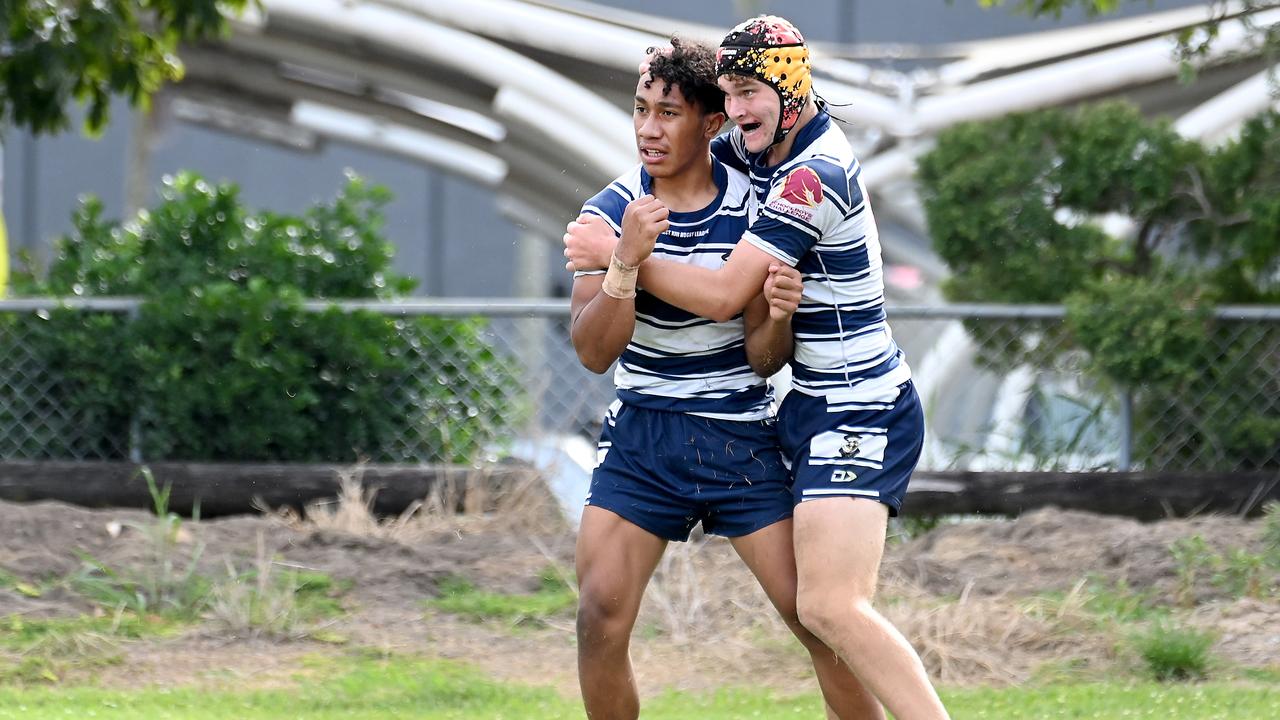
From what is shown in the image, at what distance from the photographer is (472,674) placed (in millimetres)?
6406

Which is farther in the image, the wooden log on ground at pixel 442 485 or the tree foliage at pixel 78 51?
the tree foliage at pixel 78 51

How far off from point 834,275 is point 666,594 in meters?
3.02

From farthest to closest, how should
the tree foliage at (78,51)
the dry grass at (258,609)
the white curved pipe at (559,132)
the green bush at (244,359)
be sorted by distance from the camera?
the white curved pipe at (559,132) → the tree foliage at (78,51) → the green bush at (244,359) → the dry grass at (258,609)

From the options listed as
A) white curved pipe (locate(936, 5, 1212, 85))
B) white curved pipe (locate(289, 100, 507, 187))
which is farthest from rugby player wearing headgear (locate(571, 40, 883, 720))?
white curved pipe (locate(289, 100, 507, 187))

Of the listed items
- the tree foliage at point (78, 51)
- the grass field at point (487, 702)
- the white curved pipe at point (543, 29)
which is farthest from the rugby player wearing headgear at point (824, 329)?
the white curved pipe at point (543, 29)

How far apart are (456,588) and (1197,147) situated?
5.19 meters

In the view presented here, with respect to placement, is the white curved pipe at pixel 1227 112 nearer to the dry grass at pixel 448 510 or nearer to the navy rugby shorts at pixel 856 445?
the dry grass at pixel 448 510

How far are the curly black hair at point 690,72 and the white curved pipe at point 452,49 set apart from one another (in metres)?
9.73

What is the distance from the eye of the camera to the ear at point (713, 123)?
4473mm

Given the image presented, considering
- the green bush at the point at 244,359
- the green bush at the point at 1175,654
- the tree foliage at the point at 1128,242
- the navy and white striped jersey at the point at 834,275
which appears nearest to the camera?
the navy and white striped jersey at the point at 834,275

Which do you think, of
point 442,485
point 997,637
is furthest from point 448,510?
point 997,637

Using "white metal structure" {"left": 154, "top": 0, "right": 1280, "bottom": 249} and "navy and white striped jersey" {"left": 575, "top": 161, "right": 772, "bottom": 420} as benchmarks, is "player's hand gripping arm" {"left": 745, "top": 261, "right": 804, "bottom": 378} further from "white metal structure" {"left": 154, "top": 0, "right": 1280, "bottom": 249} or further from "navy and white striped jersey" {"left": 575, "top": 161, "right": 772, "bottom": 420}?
"white metal structure" {"left": 154, "top": 0, "right": 1280, "bottom": 249}

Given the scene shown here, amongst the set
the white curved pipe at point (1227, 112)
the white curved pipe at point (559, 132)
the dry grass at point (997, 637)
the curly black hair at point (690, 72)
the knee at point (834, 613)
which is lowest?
the dry grass at point (997, 637)

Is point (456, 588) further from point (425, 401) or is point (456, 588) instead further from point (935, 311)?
point (935, 311)
